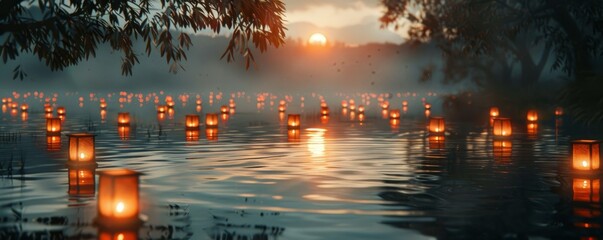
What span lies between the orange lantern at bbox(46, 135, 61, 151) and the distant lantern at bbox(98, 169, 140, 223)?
1560 cm

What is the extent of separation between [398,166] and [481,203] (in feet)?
22.5

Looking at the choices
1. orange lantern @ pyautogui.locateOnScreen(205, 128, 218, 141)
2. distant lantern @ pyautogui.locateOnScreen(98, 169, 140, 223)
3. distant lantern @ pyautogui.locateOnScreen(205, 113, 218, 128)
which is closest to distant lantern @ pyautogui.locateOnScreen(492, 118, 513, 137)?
orange lantern @ pyautogui.locateOnScreen(205, 128, 218, 141)

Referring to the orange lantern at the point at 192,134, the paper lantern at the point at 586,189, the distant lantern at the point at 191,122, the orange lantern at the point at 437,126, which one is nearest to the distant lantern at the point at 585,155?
the paper lantern at the point at 586,189

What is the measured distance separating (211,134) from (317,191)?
20112mm

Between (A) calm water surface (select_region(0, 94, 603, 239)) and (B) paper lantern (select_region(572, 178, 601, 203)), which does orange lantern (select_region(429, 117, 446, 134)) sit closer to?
(A) calm water surface (select_region(0, 94, 603, 239))

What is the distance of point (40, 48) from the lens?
801 inches

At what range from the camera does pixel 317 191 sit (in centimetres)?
1608

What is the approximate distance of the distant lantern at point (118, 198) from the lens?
38.9 feet

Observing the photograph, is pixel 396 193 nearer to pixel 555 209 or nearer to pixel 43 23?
Result: pixel 555 209

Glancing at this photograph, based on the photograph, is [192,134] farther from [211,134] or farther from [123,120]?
[123,120]

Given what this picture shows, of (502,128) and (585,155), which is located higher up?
(502,128)

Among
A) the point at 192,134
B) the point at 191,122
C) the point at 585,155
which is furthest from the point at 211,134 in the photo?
the point at 585,155

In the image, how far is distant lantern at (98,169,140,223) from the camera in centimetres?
1184

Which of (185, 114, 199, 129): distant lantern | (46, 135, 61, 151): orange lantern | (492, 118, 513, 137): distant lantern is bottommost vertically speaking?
(46, 135, 61, 151): orange lantern
